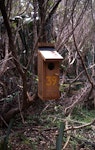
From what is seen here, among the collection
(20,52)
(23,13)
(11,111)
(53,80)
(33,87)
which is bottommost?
(11,111)

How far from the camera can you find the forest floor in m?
3.79

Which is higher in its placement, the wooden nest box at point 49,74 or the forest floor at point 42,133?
the wooden nest box at point 49,74

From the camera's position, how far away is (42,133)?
4.09m

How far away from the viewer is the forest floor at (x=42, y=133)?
3.79 m

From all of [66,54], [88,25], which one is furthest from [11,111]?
[88,25]

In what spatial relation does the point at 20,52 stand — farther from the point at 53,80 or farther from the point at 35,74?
the point at 53,80

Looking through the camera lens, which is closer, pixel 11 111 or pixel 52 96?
pixel 52 96

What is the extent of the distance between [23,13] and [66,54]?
3.84 feet

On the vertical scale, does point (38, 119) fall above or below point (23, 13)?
below

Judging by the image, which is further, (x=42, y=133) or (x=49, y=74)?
(x=42, y=133)

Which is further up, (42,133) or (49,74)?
(49,74)

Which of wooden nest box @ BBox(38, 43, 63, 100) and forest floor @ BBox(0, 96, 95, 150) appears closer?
wooden nest box @ BBox(38, 43, 63, 100)

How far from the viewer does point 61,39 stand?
3.68 metres

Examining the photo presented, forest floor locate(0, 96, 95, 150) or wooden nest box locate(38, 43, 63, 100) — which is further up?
wooden nest box locate(38, 43, 63, 100)
